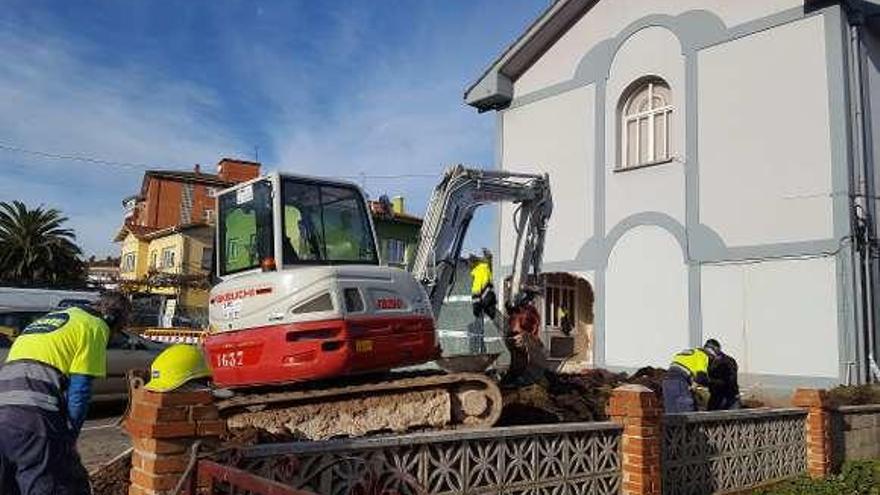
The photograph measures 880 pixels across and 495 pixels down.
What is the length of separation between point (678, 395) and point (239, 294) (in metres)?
5.30

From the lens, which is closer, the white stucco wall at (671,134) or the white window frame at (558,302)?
the white stucco wall at (671,134)

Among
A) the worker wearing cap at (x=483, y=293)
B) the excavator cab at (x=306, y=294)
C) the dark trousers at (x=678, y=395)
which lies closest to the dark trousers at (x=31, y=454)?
the excavator cab at (x=306, y=294)

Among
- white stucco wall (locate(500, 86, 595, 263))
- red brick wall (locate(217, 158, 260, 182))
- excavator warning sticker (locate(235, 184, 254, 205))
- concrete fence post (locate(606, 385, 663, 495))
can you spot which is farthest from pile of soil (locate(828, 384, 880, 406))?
red brick wall (locate(217, 158, 260, 182))

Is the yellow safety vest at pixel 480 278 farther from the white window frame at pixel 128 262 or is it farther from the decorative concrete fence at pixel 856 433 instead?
the white window frame at pixel 128 262

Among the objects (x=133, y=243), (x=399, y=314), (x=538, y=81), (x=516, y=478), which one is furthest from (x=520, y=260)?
(x=133, y=243)

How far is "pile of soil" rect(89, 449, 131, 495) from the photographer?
660cm

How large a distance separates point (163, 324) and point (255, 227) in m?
23.3

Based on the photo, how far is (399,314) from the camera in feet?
27.7

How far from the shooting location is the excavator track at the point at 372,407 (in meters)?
7.82

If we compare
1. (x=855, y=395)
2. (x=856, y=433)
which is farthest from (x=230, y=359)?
(x=855, y=395)

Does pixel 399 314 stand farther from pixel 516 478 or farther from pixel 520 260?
pixel 520 260

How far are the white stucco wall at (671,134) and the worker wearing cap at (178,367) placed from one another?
1196 centimetres

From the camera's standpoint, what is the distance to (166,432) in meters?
4.57

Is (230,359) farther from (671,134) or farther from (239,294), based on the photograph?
(671,134)
